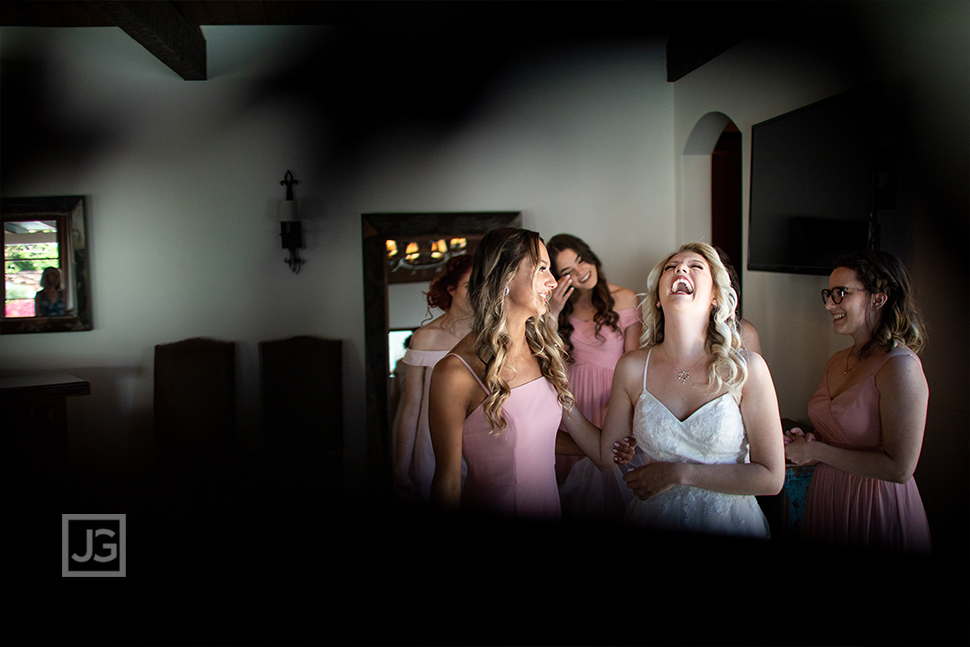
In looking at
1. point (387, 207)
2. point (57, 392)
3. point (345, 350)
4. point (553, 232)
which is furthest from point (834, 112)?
point (57, 392)

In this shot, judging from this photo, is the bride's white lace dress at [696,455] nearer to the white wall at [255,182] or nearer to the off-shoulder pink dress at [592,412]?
the off-shoulder pink dress at [592,412]

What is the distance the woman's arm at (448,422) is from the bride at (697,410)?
29 cm

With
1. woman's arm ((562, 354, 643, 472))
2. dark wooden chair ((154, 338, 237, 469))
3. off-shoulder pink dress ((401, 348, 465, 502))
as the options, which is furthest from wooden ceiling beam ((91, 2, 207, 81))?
woman's arm ((562, 354, 643, 472))

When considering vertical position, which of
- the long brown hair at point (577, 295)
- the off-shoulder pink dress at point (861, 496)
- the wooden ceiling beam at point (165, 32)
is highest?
the wooden ceiling beam at point (165, 32)

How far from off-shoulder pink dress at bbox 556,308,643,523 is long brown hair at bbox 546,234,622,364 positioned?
18 millimetres

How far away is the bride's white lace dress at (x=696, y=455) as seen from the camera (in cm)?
88

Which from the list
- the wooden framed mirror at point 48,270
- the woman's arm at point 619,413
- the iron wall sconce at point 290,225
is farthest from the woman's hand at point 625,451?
the wooden framed mirror at point 48,270

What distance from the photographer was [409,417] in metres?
1.40

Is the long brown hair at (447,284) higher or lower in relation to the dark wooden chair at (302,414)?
higher

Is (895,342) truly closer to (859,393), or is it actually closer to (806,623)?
(859,393)

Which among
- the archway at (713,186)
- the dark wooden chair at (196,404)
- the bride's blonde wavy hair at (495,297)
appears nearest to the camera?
the bride's blonde wavy hair at (495,297)

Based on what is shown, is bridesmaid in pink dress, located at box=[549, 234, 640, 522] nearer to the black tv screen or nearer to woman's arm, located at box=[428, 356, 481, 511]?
the black tv screen

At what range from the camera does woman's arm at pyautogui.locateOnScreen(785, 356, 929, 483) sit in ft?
3.18

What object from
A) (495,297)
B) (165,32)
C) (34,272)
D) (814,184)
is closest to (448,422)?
(495,297)
